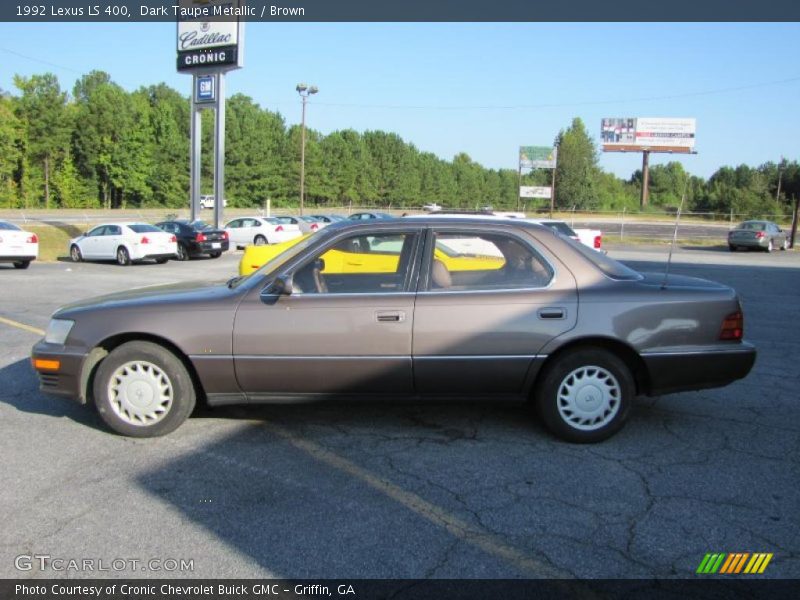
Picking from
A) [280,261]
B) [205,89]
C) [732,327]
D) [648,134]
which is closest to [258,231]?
[205,89]

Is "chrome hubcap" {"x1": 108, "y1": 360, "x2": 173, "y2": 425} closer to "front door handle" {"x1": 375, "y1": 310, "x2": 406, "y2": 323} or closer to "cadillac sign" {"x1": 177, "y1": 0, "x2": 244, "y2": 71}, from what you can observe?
"front door handle" {"x1": 375, "y1": 310, "x2": 406, "y2": 323}

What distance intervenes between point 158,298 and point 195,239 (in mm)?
19611

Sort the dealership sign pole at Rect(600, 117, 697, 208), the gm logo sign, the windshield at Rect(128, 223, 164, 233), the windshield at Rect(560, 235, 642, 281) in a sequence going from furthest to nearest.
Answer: the dealership sign pole at Rect(600, 117, 697, 208)
the gm logo sign
the windshield at Rect(128, 223, 164, 233)
the windshield at Rect(560, 235, 642, 281)

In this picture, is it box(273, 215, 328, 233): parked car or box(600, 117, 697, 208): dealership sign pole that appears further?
box(600, 117, 697, 208): dealership sign pole

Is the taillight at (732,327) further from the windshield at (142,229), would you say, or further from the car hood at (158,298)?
the windshield at (142,229)

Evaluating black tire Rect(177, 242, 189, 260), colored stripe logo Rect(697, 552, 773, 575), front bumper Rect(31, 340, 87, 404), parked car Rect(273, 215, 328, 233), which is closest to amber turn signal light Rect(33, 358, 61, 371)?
front bumper Rect(31, 340, 87, 404)

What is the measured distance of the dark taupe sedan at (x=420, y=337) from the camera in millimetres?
4461

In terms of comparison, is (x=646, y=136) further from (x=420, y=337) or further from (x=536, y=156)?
(x=420, y=337)

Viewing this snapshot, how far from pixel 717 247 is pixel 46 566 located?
38921 millimetres

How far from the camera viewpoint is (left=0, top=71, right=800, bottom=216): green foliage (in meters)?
65.9

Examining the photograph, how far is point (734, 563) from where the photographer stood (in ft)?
10.1

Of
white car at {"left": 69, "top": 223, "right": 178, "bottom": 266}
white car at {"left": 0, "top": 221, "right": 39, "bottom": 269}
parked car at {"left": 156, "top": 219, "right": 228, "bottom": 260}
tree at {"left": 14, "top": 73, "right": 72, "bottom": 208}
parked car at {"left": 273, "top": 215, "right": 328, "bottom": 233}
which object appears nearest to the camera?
white car at {"left": 0, "top": 221, "right": 39, "bottom": 269}

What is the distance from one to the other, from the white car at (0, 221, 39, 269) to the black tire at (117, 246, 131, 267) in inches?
115

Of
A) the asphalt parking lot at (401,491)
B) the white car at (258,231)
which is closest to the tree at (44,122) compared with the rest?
the white car at (258,231)
